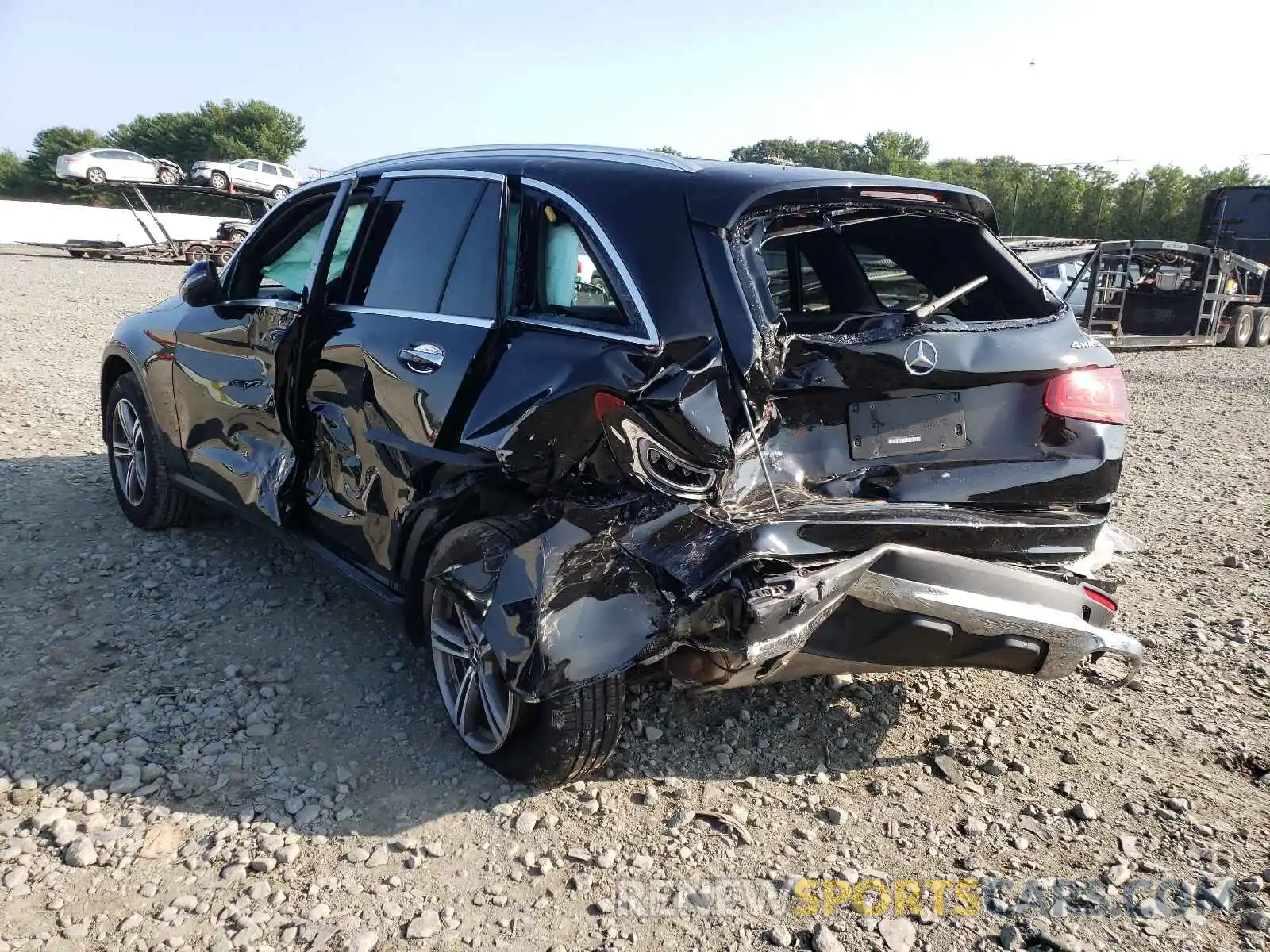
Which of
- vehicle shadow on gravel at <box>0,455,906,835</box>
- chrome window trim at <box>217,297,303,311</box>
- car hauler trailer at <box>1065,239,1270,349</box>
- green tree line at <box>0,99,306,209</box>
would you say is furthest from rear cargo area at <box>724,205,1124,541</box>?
green tree line at <box>0,99,306,209</box>

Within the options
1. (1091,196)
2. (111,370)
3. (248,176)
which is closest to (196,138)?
(248,176)

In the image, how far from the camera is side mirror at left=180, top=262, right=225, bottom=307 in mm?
4176

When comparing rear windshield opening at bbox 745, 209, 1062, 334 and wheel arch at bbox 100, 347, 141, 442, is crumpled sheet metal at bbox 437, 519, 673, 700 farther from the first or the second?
wheel arch at bbox 100, 347, 141, 442

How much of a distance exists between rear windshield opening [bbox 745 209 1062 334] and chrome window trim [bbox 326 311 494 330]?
0.92 metres

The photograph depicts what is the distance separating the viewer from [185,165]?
185ft

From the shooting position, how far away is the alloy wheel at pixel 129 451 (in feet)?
16.2

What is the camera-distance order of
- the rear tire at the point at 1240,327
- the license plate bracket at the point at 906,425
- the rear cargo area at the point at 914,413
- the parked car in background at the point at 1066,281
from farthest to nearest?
the rear tire at the point at 1240,327
the parked car in background at the point at 1066,281
the license plate bracket at the point at 906,425
the rear cargo area at the point at 914,413

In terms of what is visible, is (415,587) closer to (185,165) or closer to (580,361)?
(580,361)

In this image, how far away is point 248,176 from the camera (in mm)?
37250

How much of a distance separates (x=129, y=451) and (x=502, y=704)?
3342 millimetres

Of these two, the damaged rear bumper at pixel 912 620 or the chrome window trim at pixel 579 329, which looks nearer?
the damaged rear bumper at pixel 912 620

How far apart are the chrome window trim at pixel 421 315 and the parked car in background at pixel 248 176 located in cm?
3530

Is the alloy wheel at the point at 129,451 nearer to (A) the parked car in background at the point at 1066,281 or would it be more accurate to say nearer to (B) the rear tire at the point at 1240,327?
(A) the parked car in background at the point at 1066,281

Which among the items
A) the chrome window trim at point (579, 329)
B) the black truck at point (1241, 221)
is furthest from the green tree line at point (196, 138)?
A: the chrome window trim at point (579, 329)
